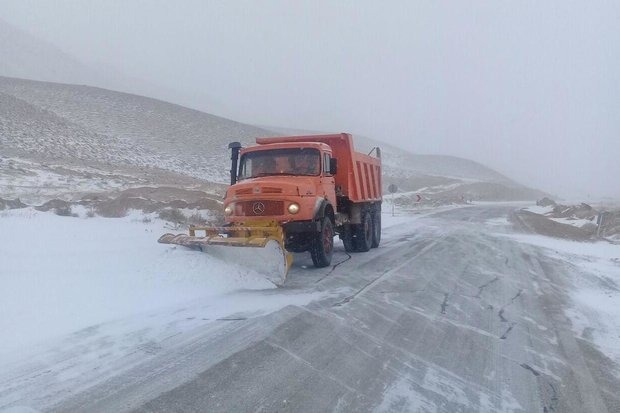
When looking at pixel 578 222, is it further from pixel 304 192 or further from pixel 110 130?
pixel 110 130

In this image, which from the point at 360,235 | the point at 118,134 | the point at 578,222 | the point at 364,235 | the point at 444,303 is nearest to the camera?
the point at 444,303

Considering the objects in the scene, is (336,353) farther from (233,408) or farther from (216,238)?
(216,238)

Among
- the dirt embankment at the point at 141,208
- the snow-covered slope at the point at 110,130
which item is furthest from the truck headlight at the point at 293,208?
the snow-covered slope at the point at 110,130

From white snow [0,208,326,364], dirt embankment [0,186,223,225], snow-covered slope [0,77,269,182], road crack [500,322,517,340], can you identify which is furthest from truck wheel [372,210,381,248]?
snow-covered slope [0,77,269,182]

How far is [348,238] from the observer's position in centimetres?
1343

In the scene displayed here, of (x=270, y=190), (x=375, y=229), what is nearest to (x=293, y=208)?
(x=270, y=190)

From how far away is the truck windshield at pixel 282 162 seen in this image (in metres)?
10.9

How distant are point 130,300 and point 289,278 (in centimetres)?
320

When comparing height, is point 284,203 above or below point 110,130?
below

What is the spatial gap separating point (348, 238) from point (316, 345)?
780cm

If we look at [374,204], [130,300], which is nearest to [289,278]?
[130,300]

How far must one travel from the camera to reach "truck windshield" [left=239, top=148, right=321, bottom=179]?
35.8 feet

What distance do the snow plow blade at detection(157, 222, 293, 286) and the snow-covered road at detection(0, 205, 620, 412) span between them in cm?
27

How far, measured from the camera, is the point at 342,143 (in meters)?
12.7
